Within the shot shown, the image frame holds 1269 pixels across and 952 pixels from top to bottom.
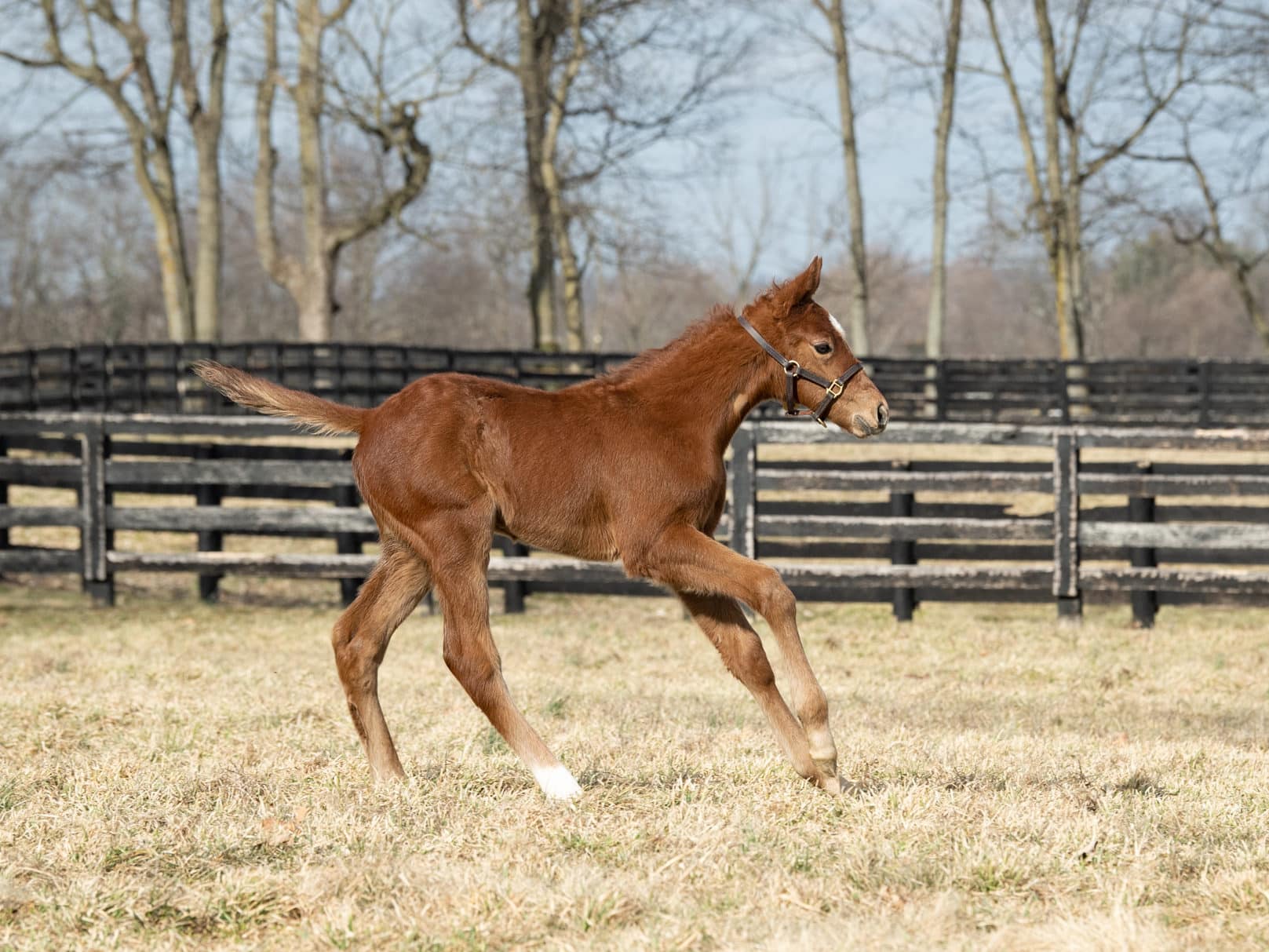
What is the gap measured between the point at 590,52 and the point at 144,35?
8.63m

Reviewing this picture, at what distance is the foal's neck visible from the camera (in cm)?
502

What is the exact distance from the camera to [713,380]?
16.6ft

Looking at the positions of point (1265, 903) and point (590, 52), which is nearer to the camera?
point (1265, 903)

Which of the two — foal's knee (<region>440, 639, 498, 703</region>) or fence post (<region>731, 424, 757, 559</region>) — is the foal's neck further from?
fence post (<region>731, 424, 757, 559</region>)

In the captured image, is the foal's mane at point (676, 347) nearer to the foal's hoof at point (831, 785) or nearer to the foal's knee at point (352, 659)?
the foal's knee at point (352, 659)

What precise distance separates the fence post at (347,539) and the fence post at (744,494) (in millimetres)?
3180

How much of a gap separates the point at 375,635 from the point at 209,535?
286 inches

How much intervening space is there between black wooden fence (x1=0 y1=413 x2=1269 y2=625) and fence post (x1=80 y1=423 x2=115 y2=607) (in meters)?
0.01

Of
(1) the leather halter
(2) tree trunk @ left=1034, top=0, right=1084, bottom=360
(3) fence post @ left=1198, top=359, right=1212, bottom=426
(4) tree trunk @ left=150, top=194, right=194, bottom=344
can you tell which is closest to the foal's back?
(1) the leather halter

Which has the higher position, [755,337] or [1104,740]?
[755,337]

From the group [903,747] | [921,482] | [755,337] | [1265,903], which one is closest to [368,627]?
[755,337]

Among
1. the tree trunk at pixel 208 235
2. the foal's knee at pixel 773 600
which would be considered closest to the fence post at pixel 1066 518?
the foal's knee at pixel 773 600

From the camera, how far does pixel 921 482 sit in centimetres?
1112

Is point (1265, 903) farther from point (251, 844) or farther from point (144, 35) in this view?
point (144, 35)
